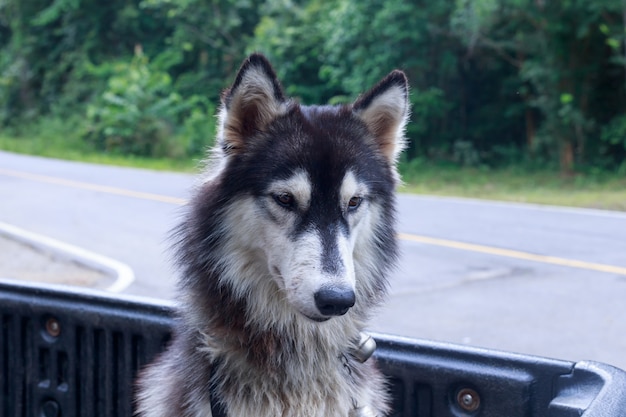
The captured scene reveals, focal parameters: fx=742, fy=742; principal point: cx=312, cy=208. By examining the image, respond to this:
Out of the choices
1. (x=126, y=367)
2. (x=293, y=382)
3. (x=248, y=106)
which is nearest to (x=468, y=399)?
(x=293, y=382)

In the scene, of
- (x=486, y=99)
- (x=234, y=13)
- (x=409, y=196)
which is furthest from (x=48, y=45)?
(x=409, y=196)

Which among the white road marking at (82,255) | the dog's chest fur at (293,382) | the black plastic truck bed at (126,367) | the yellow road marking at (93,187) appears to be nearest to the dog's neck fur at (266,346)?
the dog's chest fur at (293,382)

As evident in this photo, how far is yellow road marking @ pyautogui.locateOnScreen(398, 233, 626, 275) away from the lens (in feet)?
27.6

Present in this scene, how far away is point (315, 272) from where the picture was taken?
2100mm

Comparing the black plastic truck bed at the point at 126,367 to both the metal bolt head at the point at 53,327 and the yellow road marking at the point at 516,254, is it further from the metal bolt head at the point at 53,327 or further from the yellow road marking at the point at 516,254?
the yellow road marking at the point at 516,254

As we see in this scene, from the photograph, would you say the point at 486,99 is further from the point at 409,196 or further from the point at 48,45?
the point at 48,45

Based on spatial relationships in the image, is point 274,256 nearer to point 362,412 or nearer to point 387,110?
point 362,412

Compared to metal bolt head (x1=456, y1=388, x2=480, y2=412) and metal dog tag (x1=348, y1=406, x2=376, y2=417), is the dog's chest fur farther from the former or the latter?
metal bolt head (x1=456, y1=388, x2=480, y2=412)

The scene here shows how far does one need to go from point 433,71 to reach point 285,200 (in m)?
18.4

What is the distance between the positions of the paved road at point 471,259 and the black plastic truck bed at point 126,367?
1.03 ft

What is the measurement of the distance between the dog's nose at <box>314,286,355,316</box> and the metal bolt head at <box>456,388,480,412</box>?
0.49m

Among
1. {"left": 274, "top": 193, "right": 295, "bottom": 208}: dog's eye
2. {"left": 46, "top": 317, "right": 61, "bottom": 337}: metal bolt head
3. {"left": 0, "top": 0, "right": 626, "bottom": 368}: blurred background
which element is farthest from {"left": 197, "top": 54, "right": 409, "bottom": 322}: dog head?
{"left": 46, "top": 317, "right": 61, "bottom": 337}: metal bolt head

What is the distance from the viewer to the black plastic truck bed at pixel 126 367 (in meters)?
2.09

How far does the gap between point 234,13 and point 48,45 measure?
1296 cm
